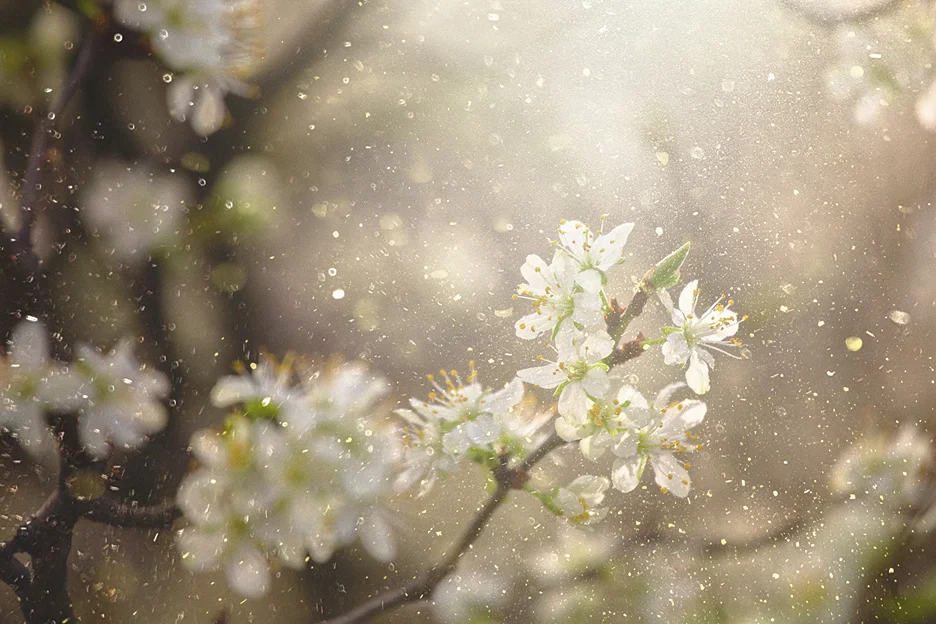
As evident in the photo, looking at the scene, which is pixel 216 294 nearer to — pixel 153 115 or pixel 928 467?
→ pixel 153 115

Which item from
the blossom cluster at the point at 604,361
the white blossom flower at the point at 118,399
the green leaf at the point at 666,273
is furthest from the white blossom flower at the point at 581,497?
the white blossom flower at the point at 118,399

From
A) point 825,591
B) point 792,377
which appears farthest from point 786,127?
point 825,591

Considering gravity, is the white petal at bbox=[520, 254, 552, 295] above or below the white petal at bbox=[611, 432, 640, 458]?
above

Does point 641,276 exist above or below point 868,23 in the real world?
below

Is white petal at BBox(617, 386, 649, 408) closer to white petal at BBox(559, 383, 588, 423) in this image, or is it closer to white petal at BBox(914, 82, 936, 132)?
white petal at BBox(559, 383, 588, 423)

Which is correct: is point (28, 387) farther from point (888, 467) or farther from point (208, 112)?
point (888, 467)

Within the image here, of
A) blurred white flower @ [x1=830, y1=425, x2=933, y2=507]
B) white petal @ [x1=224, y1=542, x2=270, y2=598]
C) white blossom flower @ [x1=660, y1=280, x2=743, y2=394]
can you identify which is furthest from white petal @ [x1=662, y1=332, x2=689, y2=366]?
white petal @ [x1=224, y1=542, x2=270, y2=598]

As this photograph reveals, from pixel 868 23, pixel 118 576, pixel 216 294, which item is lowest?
pixel 118 576
